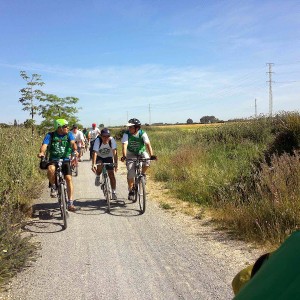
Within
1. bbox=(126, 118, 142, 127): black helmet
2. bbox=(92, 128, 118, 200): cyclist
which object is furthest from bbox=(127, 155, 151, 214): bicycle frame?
bbox=(126, 118, 142, 127): black helmet

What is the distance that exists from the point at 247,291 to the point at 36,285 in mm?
3667

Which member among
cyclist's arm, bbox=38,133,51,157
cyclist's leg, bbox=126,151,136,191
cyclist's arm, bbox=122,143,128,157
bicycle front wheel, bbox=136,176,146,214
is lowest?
bicycle front wheel, bbox=136,176,146,214

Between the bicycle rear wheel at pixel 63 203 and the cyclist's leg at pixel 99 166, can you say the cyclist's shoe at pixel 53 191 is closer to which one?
the bicycle rear wheel at pixel 63 203

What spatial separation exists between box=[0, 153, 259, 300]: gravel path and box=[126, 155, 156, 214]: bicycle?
1.00 feet

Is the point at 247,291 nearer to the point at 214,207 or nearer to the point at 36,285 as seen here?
the point at 36,285

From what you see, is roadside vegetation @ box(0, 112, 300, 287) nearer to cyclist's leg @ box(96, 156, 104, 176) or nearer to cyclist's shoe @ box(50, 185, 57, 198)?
cyclist's shoe @ box(50, 185, 57, 198)

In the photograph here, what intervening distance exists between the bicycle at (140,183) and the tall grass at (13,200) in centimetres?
248

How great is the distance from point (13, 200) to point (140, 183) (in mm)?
2754

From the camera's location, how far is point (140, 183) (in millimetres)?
8055

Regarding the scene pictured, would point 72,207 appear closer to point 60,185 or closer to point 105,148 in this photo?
point 60,185

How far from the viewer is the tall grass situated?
14.4ft

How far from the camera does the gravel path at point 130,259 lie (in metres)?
4.07

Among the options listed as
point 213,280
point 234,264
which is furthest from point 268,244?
point 213,280

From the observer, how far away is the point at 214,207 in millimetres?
7766
